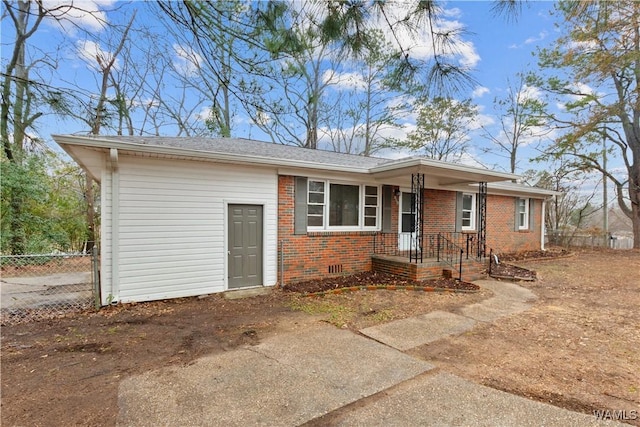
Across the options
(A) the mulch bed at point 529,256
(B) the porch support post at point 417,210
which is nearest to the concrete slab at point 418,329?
(B) the porch support post at point 417,210

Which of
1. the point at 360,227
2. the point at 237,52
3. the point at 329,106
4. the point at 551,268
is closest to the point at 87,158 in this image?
the point at 237,52

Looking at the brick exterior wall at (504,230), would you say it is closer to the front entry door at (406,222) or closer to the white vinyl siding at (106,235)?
the front entry door at (406,222)

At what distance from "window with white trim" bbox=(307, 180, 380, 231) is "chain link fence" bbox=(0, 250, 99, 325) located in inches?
181

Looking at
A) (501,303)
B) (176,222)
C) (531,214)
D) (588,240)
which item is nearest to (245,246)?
(176,222)

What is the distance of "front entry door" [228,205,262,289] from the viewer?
6711 mm

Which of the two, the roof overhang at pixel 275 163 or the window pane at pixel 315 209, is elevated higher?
the roof overhang at pixel 275 163

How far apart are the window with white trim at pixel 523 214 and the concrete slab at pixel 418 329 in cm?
1053

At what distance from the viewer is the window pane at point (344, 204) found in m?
8.13

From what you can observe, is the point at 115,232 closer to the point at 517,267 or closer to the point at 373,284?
the point at 373,284

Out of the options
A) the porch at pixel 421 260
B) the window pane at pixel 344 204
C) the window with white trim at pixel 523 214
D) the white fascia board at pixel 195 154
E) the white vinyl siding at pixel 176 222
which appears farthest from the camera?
the window with white trim at pixel 523 214

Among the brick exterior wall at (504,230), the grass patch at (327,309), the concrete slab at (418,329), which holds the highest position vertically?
the brick exterior wall at (504,230)

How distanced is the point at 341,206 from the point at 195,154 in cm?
389

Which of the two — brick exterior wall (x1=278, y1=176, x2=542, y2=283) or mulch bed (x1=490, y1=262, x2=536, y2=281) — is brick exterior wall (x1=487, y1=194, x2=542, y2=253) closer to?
mulch bed (x1=490, y1=262, x2=536, y2=281)

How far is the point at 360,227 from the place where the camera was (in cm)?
854
